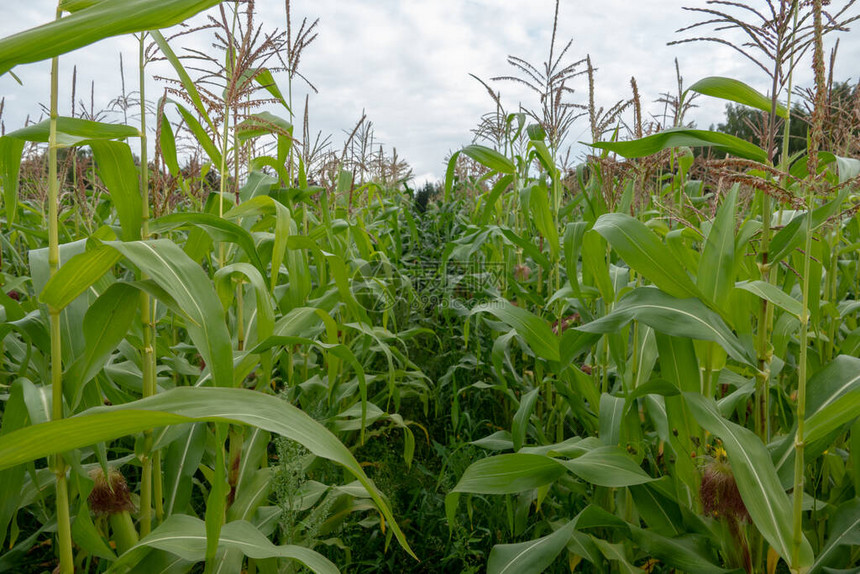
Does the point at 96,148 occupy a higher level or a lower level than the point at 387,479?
higher

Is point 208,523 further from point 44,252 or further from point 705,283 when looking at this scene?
point 705,283

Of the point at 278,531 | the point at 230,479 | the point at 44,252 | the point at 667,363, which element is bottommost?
the point at 278,531

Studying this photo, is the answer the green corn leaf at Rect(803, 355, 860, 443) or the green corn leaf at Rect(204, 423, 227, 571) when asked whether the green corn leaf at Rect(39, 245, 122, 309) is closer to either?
the green corn leaf at Rect(204, 423, 227, 571)

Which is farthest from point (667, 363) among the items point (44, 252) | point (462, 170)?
point (462, 170)

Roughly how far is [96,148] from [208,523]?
858 mm

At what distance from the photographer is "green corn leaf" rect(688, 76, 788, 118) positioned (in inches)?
57.1

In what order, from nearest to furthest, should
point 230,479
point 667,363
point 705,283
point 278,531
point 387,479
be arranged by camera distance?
point 705,283
point 667,363
point 230,479
point 278,531
point 387,479

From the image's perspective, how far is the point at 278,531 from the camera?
1.96 m

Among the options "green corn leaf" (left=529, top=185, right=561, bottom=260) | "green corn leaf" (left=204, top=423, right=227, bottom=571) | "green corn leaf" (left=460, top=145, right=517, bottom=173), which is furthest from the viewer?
"green corn leaf" (left=460, top=145, right=517, bottom=173)

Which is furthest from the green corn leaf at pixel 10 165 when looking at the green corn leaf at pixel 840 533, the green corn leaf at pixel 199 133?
the green corn leaf at pixel 840 533

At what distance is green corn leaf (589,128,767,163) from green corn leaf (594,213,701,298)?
204 millimetres

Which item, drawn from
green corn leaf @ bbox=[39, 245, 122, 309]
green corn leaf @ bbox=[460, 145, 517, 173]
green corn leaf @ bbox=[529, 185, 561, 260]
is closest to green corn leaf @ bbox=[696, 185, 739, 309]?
green corn leaf @ bbox=[529, 185, 561, 260]

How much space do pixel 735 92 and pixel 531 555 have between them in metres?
1.46

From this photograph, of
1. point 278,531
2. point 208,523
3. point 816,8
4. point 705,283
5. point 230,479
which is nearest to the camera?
point 208,523
